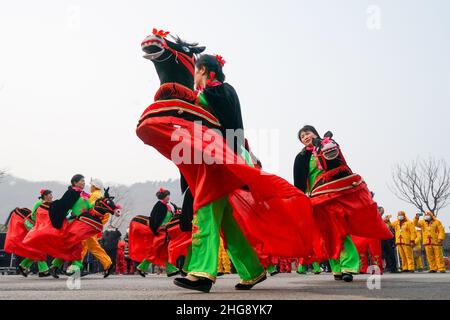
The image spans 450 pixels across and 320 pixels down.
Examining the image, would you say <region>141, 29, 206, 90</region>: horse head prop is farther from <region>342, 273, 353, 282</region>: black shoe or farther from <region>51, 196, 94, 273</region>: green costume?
<region>51, 196, 94, 273</region>: green costume

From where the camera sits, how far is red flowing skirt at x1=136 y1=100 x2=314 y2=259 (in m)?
4.32

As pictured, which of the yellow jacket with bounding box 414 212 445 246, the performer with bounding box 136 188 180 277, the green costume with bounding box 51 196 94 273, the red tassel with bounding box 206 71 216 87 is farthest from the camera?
the yellow jacket with bounding box 414 212 445 246

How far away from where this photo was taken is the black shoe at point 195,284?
13.6 feet

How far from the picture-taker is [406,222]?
16281 mm

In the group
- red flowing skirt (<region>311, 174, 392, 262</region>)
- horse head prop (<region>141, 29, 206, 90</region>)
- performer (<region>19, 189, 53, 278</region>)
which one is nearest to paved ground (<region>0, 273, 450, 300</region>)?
red flowing skirt (<region>311, 174, 392, 262</region>)

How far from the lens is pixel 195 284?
419 cm

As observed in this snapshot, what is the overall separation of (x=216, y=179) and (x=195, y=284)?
92 centimetres

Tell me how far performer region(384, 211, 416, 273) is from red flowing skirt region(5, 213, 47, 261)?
10.5m

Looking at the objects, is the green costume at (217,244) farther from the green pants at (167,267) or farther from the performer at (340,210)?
the green pants at (167,267)

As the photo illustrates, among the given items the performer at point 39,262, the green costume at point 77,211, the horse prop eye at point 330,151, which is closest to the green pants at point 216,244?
the horse prop eye at point 330,151

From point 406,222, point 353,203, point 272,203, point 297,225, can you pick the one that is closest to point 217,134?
point 272,203

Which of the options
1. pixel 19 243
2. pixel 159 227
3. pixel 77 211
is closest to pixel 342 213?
pixel 159 227
